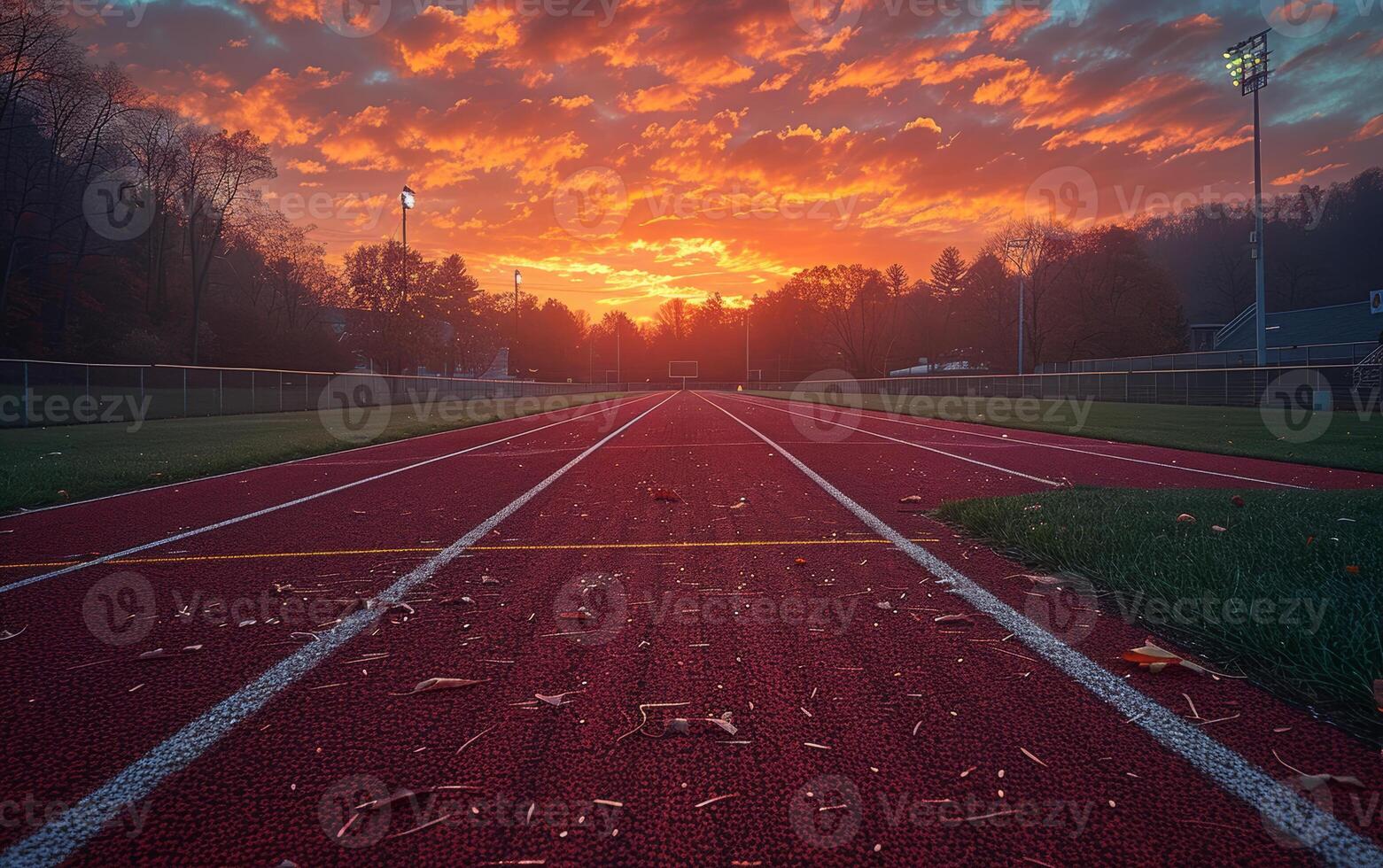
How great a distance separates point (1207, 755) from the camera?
208cm

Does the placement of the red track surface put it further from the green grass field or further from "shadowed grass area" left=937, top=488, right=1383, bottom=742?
the green grass field

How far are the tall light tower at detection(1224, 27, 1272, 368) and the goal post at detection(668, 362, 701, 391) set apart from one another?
99.0 meters

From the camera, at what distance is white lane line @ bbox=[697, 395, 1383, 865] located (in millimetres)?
1692

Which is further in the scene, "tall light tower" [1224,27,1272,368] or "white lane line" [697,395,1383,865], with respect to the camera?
"tall light tower" [1224,27,1272,368]

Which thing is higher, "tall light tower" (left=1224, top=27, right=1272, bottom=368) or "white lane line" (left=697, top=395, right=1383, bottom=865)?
"tall light tower" (left=1224, top=27, right=1272, bottom=368)

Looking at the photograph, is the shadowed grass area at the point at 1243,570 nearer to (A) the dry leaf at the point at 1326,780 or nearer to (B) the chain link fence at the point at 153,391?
(A) the dry leaf at the point at 1326,780

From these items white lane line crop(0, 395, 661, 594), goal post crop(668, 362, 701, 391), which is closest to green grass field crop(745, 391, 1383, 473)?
white lane line crop(0, 395, 661, 594)

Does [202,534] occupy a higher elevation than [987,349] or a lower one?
lower

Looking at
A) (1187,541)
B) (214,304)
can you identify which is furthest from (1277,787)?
(214,304)

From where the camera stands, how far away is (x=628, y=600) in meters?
3.68

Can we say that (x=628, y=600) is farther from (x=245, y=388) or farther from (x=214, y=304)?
(x=214, y=304)

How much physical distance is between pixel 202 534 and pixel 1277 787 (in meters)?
6.77

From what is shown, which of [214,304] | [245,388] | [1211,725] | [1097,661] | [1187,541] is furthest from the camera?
[214,304]

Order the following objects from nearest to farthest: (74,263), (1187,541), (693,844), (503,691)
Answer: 1. (693,844)
2. (503,691)
3. (1187,541)
4. (74,263)
